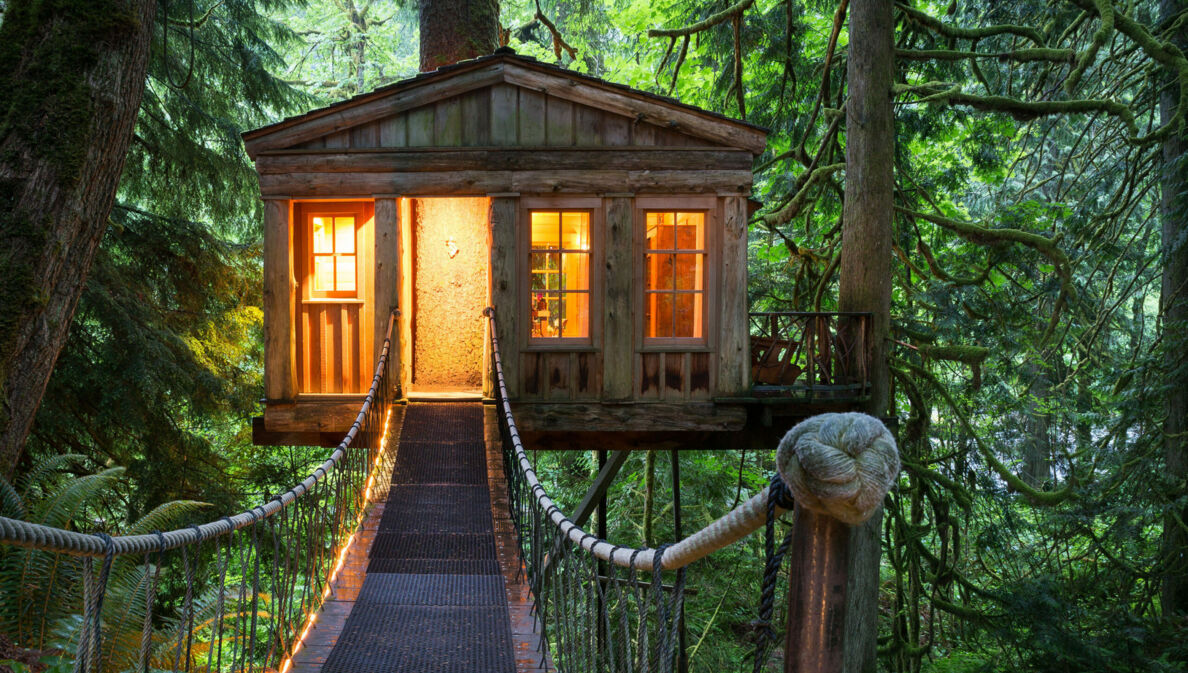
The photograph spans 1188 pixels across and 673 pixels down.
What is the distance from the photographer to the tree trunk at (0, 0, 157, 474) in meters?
4.49

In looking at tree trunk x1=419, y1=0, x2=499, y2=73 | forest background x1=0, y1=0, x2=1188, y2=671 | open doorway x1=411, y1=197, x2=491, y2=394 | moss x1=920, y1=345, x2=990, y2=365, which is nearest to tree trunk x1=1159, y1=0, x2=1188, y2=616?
forest background x1=0, y1=0, x2=1188, y2=671

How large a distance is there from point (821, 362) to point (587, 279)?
219 centimetres

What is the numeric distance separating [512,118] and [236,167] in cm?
421

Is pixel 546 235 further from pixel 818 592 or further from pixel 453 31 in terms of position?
pixel 818 592

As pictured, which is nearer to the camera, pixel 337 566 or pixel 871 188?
pixel 337 566

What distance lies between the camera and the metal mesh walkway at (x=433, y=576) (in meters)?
3.94

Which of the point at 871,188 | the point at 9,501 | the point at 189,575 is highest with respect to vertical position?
the point at 871,188

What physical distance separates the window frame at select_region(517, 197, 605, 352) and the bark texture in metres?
2.10

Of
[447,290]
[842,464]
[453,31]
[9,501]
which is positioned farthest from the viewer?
[453,31]

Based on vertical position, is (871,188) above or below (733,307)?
above

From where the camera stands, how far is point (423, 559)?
5215mm

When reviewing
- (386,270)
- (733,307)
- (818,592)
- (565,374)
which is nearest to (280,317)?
(386,270)

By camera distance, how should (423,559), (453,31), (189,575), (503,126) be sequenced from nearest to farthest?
(189,575) → (423,559) → (503,126) → (453,31)

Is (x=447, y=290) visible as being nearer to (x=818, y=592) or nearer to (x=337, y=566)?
(x=337, y=566)
